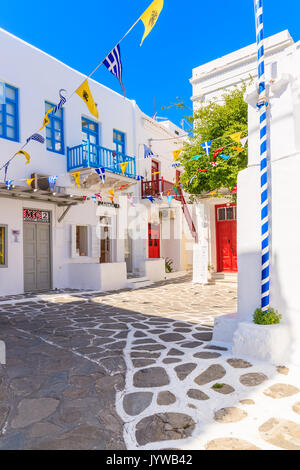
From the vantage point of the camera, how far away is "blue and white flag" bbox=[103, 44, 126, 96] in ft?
16.9

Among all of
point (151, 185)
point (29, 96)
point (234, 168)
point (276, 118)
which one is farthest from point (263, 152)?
point (151, 185)

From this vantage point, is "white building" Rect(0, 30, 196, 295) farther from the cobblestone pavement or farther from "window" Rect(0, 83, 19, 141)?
the cobblestone pavement

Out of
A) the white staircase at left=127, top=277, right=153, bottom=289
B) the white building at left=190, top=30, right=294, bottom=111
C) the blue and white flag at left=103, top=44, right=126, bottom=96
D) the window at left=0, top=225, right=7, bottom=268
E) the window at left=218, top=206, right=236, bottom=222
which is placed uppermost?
the white building at left=190, top=30, right=294, bottom=111

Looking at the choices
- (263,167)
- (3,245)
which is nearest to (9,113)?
(3,245)

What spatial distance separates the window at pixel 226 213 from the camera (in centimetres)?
1462

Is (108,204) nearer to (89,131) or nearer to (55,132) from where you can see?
(89,131)

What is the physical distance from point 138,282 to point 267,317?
912 centimetres

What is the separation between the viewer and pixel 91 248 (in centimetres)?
1283

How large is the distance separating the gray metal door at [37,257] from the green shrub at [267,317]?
8565 millimetres

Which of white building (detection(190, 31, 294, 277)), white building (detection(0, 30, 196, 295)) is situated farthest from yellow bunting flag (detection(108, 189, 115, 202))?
white building (detection(190, 31, 294, 277))

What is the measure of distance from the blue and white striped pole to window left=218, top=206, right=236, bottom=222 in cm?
1064

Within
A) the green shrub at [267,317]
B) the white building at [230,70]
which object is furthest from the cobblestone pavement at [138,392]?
the white building at [230,70]

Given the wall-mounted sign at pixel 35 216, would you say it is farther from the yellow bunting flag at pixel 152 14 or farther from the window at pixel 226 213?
the window at pixel 226 213

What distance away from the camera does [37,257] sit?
432 inches
